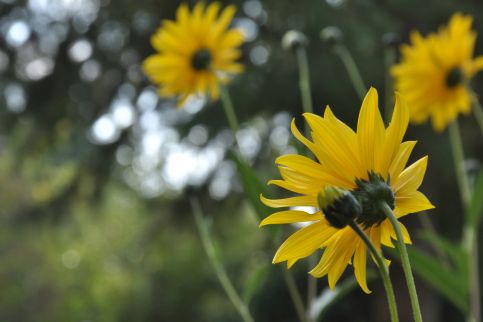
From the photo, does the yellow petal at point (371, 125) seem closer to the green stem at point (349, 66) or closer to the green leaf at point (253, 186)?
the green leaf at point (253, 186)

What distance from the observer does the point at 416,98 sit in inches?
52.1

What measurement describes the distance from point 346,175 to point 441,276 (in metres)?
0.53

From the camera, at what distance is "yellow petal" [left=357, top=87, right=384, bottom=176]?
22.0 inches

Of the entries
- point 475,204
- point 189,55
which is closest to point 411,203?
point 475,204

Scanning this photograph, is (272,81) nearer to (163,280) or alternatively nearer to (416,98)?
(416,98)

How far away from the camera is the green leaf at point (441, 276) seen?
100cm

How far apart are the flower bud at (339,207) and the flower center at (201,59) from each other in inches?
34.6

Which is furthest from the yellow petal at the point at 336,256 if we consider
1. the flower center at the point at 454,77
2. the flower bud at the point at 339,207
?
the flower center at the point at 454,77

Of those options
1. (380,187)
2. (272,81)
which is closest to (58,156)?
(272,81)

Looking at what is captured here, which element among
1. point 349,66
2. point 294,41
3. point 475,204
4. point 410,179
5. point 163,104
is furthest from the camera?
point 163,104

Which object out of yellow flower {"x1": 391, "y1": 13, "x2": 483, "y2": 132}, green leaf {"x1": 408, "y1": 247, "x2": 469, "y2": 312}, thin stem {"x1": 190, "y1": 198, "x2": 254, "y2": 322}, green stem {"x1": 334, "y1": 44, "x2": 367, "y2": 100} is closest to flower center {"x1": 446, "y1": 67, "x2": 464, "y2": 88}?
yellow flower {"x1": 391, "y1": 13, "x2": 483, "y2": 132}

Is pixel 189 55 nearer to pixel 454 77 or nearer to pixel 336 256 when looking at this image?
pixel 454 77

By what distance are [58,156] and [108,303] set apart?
574 cm

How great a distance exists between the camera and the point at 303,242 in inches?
22.4
